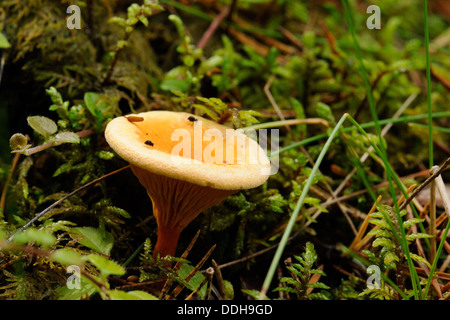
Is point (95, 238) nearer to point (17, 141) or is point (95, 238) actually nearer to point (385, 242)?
point (17, 141)

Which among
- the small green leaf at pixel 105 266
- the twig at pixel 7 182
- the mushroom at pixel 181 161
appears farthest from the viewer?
the twig at pixel 7 182

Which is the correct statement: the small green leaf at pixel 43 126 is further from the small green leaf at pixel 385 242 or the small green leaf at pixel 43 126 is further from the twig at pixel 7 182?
the small green leaf at pixel 385 242

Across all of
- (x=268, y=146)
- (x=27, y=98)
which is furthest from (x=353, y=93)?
(x=27, y=98)

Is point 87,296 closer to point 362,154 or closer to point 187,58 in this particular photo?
point 187,58

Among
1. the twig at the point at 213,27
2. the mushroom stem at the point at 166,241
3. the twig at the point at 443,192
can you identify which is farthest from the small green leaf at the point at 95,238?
the twig at the point at 213,27

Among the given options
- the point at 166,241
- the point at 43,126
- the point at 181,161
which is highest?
the point at 43,126

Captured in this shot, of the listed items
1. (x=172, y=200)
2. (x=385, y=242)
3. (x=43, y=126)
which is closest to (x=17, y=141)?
(x=43, y=126)

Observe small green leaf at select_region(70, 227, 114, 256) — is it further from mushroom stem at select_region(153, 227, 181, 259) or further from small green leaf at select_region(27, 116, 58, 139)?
small green leaf at select_region(27, 116, 58, 139)
